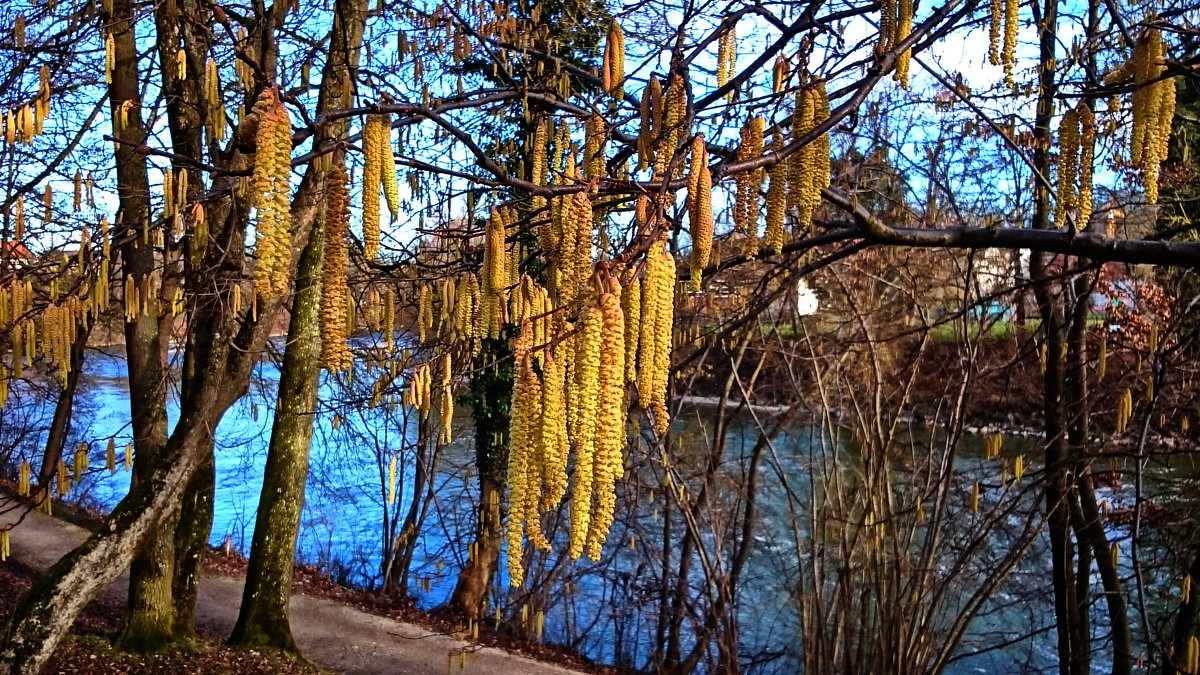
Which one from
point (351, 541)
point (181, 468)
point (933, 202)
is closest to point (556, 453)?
point (181, 468)

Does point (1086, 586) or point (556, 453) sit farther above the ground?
point (556, 453)

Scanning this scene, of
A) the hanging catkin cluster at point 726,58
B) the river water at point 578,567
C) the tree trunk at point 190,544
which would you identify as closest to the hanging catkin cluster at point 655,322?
the hanging catkin cluster at point 726,58

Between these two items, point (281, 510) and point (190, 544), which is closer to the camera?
point (281, 510)

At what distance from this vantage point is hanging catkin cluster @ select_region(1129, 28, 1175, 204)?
6.28 ft

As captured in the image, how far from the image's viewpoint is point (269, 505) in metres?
6.27

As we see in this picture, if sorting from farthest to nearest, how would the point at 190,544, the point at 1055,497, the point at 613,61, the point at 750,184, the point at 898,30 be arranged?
the point at 190,544
the point at 1055,497
the point at 898,30
the point at 613,61
the point at 750,184

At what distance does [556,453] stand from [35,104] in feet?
13.5

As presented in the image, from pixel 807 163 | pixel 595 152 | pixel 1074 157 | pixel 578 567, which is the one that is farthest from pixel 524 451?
pixel 578 567

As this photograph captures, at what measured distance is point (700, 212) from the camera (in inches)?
54.0

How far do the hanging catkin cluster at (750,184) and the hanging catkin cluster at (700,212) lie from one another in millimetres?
287

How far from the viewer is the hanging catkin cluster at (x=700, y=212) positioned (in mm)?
1348

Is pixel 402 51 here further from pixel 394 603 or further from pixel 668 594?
pixel 394 603

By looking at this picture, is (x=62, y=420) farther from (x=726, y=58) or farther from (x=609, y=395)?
(x=609, y=395)

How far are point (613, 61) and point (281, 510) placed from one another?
514 centimetres
